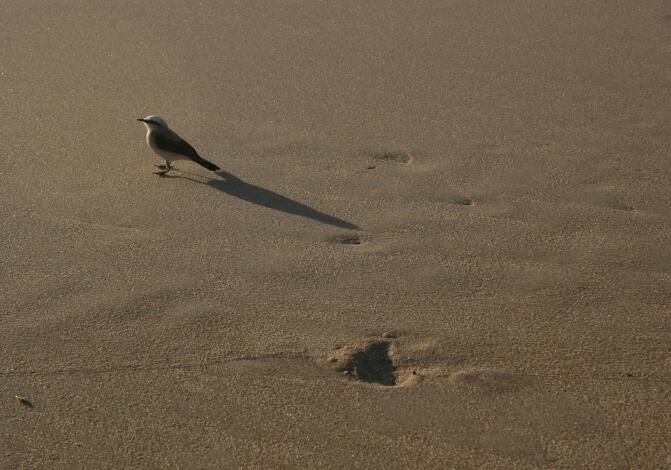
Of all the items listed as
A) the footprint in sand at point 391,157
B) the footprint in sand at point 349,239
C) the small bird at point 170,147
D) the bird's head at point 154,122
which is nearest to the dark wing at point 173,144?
the small bird at point 170,147

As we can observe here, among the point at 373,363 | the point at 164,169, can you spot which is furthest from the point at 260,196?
the point at 373,363

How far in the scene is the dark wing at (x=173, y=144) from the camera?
14.0 feet

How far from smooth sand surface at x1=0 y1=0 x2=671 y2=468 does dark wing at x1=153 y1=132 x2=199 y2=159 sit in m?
0.14

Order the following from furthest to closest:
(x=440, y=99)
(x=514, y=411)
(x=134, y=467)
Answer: (x=440, y=99)
(x=514, y=411)
(x=134, y=467)

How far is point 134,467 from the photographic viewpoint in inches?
98.7

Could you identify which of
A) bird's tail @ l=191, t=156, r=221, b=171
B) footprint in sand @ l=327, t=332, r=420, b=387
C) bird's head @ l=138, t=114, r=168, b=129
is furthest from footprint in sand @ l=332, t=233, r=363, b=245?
bird's head @ l=138, t=114, r=168, b=129

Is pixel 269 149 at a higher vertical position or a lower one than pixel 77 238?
higher

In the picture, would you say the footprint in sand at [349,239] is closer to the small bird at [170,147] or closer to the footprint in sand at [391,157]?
the footprint in sand at [391,157]

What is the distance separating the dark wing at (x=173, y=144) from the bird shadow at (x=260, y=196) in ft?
0.46

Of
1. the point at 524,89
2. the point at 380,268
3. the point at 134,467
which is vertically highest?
the point at 524,89

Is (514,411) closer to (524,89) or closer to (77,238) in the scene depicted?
(77,238)

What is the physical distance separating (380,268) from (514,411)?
37.8 inches

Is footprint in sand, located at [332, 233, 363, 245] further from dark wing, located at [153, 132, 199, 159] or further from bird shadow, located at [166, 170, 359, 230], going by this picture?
dark wing, located at [153, 132, 199, 159]

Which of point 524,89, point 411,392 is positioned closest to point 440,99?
point 524,89
